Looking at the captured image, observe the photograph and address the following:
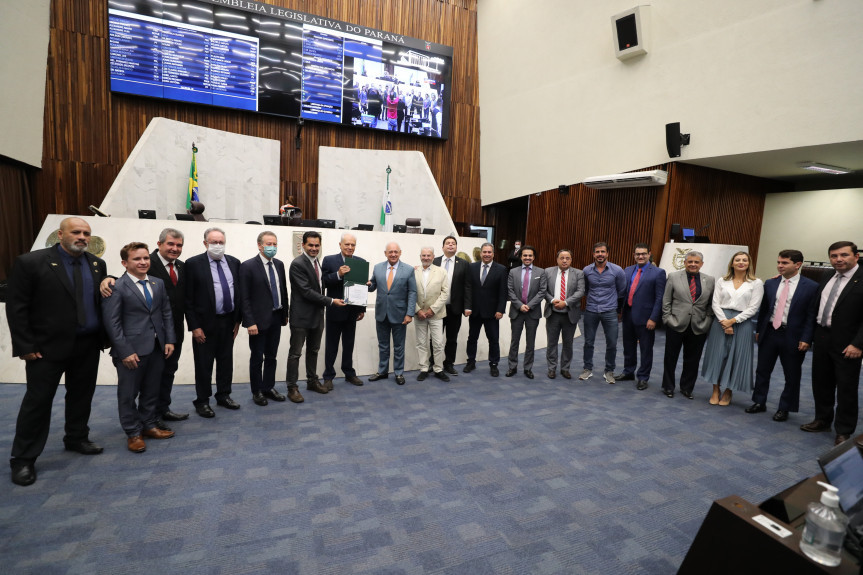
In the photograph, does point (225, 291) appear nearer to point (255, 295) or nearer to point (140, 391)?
point (255, 295)

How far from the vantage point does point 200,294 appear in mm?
3275

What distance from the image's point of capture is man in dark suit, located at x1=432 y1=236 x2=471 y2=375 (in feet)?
15.6

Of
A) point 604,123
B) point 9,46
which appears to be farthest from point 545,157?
point 9,46

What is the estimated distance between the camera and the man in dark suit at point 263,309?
3545 mm

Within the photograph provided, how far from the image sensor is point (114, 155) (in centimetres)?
826

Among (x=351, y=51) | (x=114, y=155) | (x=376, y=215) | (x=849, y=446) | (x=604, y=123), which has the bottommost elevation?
(x=849, y=446)

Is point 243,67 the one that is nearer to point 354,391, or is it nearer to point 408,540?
point 354,391

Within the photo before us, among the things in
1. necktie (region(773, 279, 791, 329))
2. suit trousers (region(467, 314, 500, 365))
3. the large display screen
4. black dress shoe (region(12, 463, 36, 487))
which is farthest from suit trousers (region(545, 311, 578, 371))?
the large display screen

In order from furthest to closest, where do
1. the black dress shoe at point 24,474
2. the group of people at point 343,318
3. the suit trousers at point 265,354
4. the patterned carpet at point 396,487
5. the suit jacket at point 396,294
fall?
the suit jacket at point 396,294, the suit trousers at point 265,354, the group of people at point 343,318, the black dress shoe at point 24,474, the patterned carpet at point 396,487

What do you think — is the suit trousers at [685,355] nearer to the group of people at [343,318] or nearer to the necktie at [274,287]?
the group of people at [343,318]

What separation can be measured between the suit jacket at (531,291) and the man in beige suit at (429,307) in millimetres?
793

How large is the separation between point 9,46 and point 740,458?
35.0 ft

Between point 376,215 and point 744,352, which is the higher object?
point 376,215

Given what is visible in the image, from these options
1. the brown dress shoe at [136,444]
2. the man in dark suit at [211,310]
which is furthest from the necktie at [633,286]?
the brown dress shoe at [136,444]
